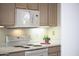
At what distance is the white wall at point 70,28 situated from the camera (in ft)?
5.06

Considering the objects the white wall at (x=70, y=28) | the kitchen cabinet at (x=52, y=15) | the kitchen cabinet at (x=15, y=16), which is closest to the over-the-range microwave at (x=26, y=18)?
the kitchen cabinet at (x=15, y=16)

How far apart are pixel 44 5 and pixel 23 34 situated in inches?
15.5

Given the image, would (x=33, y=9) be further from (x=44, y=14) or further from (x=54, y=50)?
(x=54, y=50)

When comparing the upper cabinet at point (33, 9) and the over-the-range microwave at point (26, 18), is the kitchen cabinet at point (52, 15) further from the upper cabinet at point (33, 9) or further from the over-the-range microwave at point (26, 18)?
the over-the-range microwave at point (26, 18)

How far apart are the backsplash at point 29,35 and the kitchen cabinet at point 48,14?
0.07 meters

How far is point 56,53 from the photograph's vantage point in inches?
67.6

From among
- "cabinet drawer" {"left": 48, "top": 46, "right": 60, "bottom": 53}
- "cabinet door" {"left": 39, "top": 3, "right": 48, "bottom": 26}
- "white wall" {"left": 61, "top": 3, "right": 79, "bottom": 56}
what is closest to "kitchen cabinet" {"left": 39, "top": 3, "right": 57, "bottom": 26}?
"cabinet door" {"left": 39, "top": 3, "right": 48, "bottom": 26}

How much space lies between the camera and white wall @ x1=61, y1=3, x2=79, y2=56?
1543 mm

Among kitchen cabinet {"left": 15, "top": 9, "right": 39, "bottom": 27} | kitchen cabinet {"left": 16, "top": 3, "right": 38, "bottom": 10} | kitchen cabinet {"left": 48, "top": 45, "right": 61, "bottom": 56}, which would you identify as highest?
kitchen cabinet {"left": 16, "top": 3, "right": 38, "bottom": 10}

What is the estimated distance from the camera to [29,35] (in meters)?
1.75

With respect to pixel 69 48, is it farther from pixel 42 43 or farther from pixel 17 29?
pixel 17 29

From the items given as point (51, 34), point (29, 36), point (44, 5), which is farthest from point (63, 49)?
point (44, 5)

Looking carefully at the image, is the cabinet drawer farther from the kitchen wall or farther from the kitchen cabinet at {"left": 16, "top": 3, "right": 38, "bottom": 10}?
the kitchen cabinet at {"left": 16, "top": 3, "right": 38, "bottom": 10}

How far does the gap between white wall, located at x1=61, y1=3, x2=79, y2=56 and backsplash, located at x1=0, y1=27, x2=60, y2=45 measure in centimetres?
13
